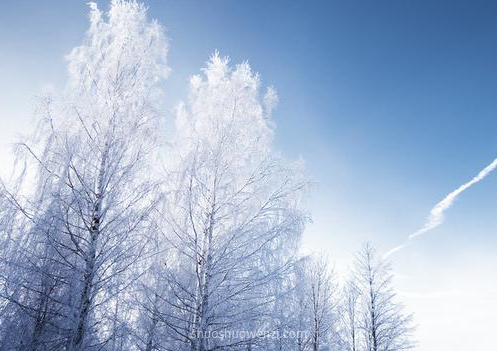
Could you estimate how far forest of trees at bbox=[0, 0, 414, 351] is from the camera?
4.54 metres

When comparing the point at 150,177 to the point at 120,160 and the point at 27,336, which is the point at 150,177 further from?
the point at 27,336

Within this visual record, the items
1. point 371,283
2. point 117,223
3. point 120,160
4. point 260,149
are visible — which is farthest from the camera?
point 371,283

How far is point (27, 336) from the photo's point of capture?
557cm

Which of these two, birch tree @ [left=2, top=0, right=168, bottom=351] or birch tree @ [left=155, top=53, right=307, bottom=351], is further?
birch tree @ [left=155, top=53, right=307, bottom=351]

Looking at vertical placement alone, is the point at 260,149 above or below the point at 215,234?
above

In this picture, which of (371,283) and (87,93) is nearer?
(87,93)

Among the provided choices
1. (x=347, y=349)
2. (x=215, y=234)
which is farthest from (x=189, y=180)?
(x=347, y=349)

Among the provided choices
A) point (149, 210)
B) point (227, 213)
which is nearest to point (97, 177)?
point (149, 210)

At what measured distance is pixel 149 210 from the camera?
480 centimetres

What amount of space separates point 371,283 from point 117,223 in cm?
1413

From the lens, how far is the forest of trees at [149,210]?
179 inches

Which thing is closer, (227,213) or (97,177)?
(97,177)

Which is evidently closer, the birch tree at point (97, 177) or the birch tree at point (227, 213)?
the birch tree at point (97, 177)

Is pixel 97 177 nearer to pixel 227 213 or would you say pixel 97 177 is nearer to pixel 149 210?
pixel 149 210
